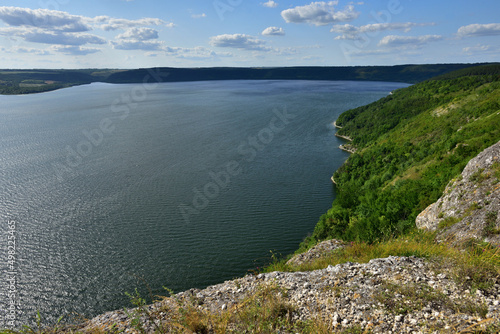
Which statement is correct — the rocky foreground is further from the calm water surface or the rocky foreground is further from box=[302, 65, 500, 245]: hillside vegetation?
the calm water surface

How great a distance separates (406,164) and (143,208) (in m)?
34.0

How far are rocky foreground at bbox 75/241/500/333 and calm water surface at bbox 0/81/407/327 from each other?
16.0 m

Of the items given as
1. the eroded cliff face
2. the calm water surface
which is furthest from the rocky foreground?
the calm water surface

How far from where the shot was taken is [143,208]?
116 ft

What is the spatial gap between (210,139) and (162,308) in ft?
204

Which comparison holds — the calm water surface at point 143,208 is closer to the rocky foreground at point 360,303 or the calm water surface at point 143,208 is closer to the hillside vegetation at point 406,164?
the hillside vegetation at point 406,164

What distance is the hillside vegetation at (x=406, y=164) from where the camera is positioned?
2019 cm

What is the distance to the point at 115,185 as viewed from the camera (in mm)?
41812

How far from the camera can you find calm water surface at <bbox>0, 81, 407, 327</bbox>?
A: 2411 cm

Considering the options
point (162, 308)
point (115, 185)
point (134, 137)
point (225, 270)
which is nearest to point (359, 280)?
point (162, 308)

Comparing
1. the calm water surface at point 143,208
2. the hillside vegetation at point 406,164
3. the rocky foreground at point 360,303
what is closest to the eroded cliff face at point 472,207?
the hillside vegetation at point 406,164

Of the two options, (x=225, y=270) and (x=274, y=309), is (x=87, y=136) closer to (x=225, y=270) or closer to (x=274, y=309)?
(x=225, y=270)

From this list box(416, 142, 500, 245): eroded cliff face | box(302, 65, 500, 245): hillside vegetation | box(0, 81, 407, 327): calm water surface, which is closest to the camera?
box(416, 142, 500, 245): eroded cliff face

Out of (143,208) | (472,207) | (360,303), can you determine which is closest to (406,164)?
(472,207)
